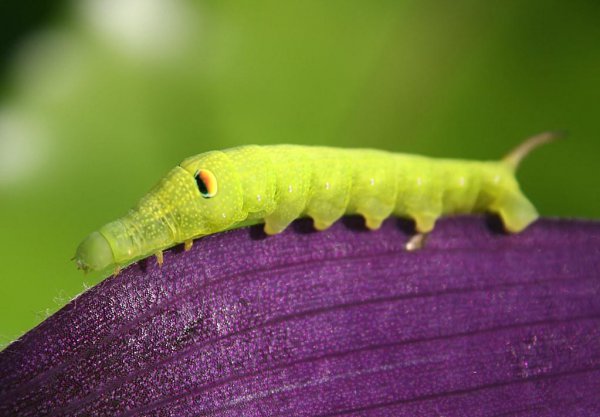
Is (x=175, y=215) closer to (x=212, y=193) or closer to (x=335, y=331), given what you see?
(x=212, y=193)

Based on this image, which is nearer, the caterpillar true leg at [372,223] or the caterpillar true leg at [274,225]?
the caterpillar true leg at [274,225]

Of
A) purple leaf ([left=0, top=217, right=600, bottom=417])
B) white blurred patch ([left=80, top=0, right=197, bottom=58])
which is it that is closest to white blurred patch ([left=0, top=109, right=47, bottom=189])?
white blurred patch ([left=80, top=0, right=197, bottom=58])

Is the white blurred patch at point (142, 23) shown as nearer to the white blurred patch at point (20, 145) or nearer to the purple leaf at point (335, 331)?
the white blurred patch at point (20, 145)

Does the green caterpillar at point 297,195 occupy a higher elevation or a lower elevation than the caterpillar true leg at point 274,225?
higher

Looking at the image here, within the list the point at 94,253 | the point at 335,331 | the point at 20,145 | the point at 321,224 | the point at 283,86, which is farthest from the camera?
the point at 283,86

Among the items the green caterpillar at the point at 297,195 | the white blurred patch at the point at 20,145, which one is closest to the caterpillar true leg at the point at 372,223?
the green caterpillar at the point at 297,195

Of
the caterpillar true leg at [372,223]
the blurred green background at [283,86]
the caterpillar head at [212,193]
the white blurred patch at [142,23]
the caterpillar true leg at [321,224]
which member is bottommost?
the caterpillar true leg at [372,223]

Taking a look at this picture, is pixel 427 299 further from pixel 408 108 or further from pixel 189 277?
pixel 408 108

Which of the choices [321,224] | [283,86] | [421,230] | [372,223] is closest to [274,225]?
[321,224]
